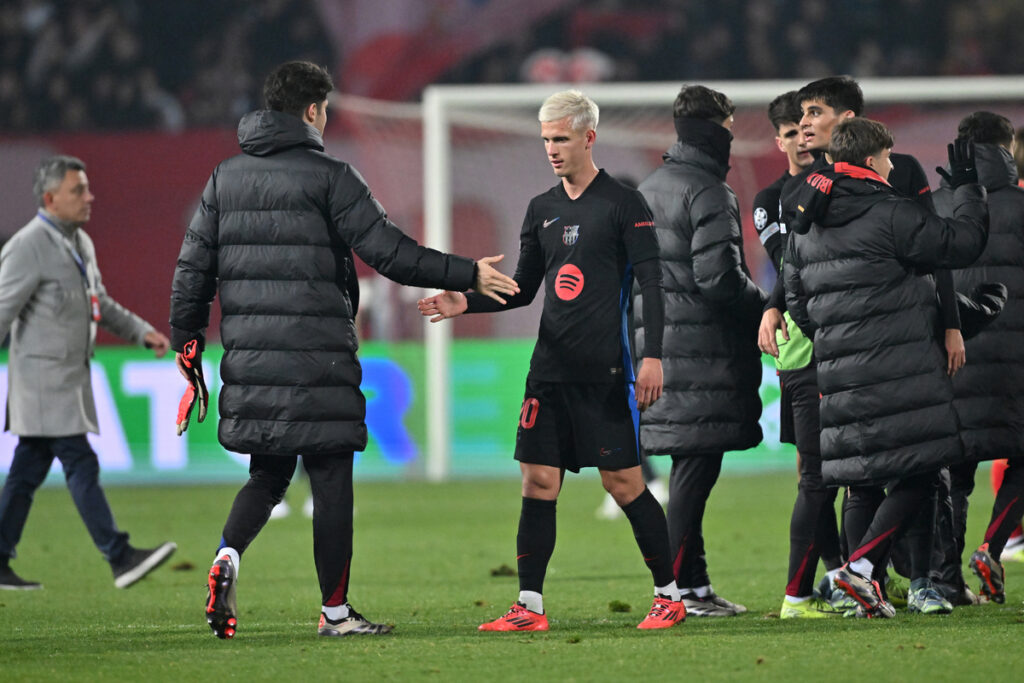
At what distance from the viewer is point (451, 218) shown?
1420cm

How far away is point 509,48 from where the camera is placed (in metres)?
18.6

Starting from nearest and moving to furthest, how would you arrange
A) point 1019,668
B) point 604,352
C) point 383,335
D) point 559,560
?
1. point 1019,668
2. point 604,352
3. point 559,560
4. point 383,335

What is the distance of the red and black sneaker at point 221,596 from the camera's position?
471 centimetres

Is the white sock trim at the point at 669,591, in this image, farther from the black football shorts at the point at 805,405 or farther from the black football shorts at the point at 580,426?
the black football shorts at the point at 805,405

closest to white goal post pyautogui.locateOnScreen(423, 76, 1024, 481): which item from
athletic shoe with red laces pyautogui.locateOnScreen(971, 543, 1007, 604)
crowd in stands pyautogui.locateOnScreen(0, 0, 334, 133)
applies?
crowd in stands pyautogui.locateOnScreen(0, 0, 334, 133)

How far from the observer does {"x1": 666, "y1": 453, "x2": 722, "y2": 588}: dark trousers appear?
5.59m

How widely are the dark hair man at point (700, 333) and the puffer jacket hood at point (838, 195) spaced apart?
0.48m

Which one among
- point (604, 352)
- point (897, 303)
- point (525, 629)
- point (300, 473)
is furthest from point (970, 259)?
point (300, 473)

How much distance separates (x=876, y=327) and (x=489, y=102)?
313 inches

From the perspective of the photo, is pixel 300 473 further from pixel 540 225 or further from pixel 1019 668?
pixel 1019 668

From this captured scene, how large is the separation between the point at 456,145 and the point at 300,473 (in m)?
3.84

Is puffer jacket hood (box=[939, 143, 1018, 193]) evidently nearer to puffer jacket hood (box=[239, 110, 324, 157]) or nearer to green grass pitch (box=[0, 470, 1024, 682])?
green grass pitch (box=[0, 470, 1024, 682])

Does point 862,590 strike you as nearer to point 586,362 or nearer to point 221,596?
point 586,362

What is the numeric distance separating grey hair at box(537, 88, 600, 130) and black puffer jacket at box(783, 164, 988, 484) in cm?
78
